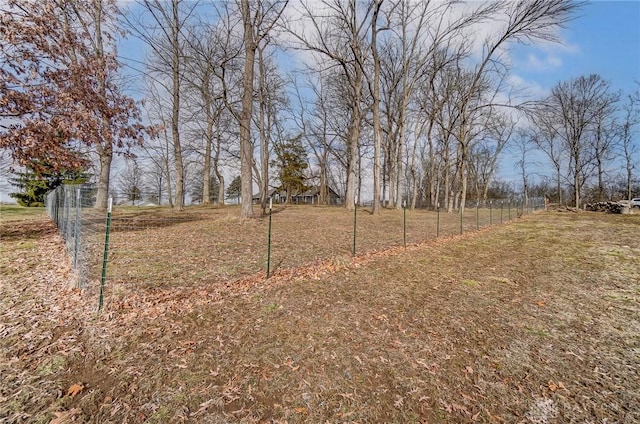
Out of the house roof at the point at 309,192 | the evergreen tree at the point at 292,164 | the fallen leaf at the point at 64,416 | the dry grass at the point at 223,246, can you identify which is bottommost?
the fallen leaf at the point at 64,416

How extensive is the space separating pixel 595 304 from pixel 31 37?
39.0 ft

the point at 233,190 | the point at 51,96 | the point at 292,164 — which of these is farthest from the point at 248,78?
the point at 233,190

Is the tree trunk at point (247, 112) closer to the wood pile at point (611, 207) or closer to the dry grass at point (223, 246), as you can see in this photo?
the dry grass at point (223, 246)

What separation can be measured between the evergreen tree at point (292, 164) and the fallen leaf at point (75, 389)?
34595mm

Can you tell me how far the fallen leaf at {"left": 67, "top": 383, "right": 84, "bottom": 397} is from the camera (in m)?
2.36

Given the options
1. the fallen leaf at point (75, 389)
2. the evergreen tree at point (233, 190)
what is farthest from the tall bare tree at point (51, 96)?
the evergreen tree at point (233, 190)

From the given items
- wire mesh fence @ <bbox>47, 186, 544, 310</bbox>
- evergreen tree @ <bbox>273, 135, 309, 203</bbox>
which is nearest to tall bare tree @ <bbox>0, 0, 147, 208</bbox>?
wire mesh fence @ <bbox>47, 186, 544, 310</bbox>

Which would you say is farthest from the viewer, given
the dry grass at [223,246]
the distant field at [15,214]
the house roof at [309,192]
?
the house roof at [309,192]

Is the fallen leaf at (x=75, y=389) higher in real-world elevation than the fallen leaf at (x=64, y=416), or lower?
higher

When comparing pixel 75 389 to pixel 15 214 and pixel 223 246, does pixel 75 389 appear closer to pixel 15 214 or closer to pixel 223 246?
pixel 223 246

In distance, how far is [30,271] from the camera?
516 cm

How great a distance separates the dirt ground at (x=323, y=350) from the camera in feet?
7.57

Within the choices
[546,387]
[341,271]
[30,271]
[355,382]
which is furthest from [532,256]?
[30,271]

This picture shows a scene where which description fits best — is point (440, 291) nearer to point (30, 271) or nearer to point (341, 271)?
point (341, 271)
